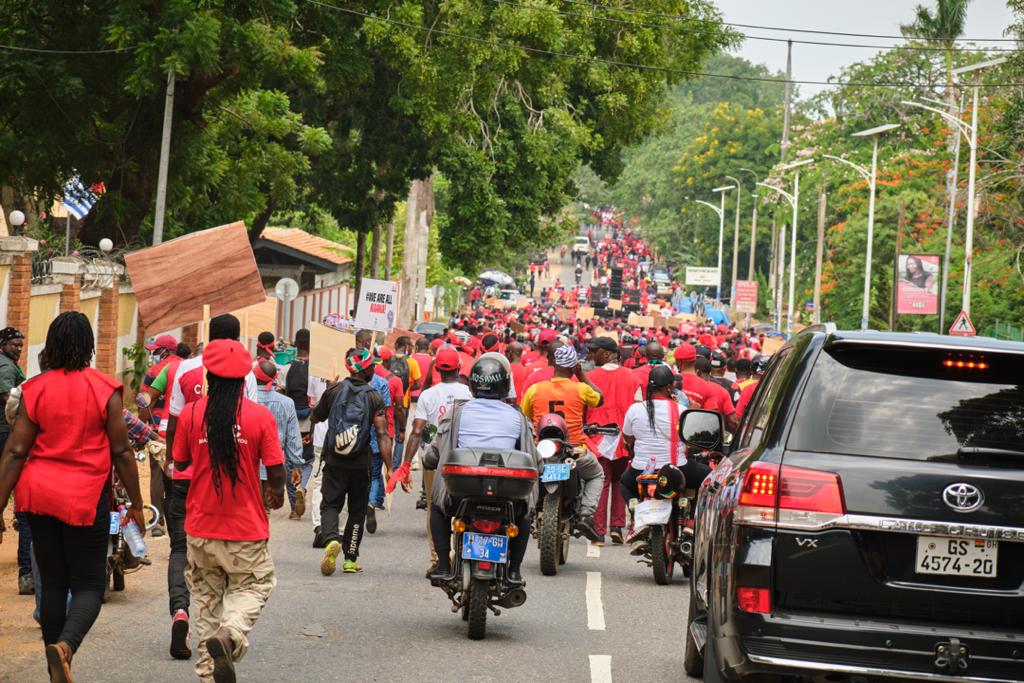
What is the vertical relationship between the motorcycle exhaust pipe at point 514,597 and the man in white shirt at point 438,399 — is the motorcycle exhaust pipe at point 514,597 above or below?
below

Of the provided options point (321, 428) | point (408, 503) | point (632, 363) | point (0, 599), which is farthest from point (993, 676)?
point (632, 363)

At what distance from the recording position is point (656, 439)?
12.9 m

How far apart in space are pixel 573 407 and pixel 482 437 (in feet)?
12.3

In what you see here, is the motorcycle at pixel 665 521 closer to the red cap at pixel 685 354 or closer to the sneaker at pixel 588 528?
the sneaker at pixel 588 528

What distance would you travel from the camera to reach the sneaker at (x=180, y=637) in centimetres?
903

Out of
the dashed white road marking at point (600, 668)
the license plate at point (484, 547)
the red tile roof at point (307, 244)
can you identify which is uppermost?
the red tile roof at point (307, 244)

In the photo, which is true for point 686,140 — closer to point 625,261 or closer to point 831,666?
point 625,261

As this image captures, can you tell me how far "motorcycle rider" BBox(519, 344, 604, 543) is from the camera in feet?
43.9

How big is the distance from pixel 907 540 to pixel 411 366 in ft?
47.9

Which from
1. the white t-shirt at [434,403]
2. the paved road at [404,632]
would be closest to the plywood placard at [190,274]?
the white t-shirt at [434,403]

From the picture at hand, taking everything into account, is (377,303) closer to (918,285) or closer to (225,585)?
(918,285)

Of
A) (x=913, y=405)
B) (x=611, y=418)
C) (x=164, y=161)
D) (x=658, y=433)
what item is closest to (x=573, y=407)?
(x=658, y=433)

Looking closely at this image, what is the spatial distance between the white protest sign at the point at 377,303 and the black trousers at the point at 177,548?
21.0 m

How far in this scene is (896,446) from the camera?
19.0ft
